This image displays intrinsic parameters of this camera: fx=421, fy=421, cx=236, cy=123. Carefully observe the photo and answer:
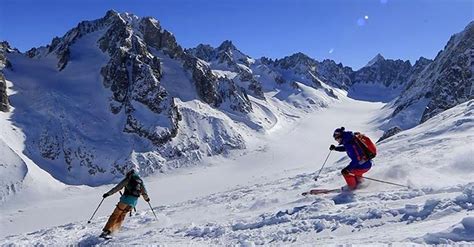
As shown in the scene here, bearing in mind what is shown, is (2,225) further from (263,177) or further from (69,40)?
(69,40)

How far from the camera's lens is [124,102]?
74.3 meters

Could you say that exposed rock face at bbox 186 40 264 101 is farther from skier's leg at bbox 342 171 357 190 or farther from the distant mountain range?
skier's leg at bbox 342 171 357 190

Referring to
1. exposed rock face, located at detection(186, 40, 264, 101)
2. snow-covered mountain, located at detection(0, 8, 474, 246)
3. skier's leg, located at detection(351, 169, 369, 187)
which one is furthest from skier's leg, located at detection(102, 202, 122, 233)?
exposed rock face, located at detection(186, 40, 264, 101)

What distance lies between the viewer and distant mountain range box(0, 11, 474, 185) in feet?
208

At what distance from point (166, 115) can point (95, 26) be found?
3677 cm

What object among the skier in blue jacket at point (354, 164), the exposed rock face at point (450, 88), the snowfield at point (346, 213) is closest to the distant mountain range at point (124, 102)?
the exposed rock face at point (450, 88)

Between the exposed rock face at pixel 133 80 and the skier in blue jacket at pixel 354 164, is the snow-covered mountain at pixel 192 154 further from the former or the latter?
the skier in blue jacket at pixel 354 164

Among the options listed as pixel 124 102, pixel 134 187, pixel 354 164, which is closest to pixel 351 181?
pixel 354 164

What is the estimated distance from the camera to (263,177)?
5841 centimetres

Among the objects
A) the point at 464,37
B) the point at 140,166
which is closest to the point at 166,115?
the point at 140,166

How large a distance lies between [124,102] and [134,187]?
63.4 metres

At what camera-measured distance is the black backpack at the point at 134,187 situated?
524 inches

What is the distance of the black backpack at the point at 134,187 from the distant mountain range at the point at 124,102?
48725 millimetres

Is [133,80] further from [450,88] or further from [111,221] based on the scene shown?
[450,88]
